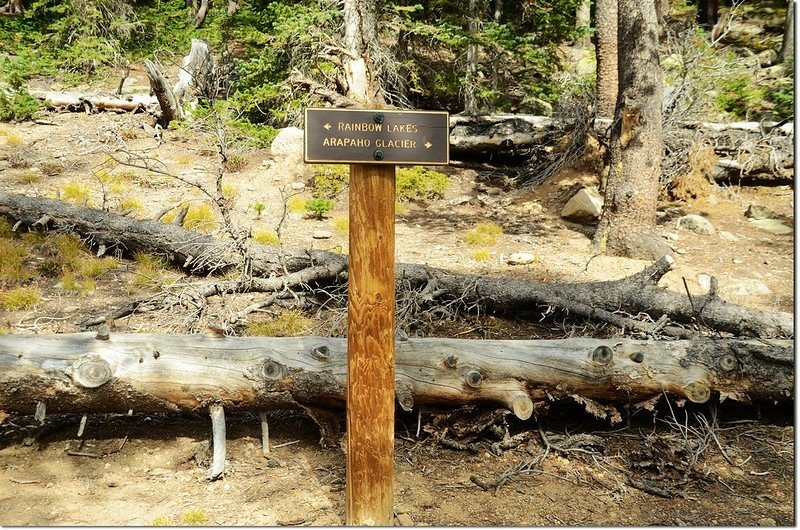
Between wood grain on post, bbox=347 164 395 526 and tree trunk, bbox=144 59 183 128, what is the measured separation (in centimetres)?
1176

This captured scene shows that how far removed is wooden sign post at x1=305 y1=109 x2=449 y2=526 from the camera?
348cm

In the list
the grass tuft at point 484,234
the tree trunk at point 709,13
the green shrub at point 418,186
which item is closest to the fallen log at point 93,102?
the green shrub at point 418,186

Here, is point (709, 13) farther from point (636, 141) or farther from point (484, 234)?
point (484, 234)

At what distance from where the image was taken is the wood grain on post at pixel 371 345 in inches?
142

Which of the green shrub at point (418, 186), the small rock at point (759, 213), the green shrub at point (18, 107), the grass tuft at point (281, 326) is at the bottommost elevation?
the grass tuft at point (281, 326)

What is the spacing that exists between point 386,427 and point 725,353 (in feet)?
8.91

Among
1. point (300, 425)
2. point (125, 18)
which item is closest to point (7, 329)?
point (300, 425)

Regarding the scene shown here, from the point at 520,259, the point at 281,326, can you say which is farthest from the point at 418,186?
the point at 281,326

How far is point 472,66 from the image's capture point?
15039 millimetres

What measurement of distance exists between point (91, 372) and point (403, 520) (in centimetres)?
223

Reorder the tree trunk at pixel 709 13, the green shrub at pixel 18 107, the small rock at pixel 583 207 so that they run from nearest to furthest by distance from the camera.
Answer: the small rock at pixel 583 207, the green shrub at pixel 18 107, the tree trunk at pixel 709 13

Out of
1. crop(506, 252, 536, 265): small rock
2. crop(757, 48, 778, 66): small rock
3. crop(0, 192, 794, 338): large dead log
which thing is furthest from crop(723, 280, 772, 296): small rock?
crop(757, 48, 778, 66): small rock

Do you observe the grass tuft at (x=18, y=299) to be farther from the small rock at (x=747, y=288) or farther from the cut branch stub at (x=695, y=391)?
the small rock at (x=747, y=288)

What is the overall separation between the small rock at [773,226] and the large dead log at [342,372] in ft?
20.3
